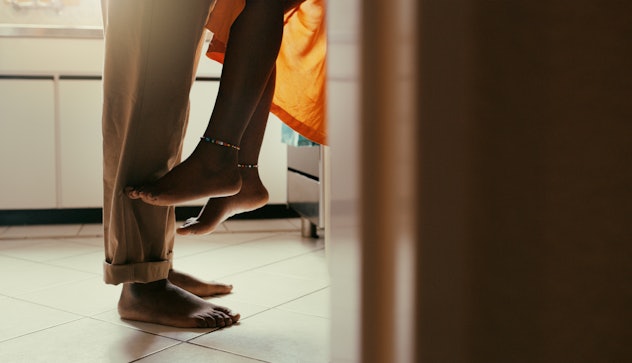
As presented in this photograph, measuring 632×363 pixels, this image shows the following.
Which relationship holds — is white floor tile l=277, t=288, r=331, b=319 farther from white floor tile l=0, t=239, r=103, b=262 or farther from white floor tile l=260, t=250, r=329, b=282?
white floor tile l=0, t=239, r=103, b=262

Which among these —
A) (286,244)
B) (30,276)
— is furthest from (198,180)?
(286,244)

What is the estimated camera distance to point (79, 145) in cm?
281

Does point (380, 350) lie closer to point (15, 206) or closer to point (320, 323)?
→ point (320, 323)

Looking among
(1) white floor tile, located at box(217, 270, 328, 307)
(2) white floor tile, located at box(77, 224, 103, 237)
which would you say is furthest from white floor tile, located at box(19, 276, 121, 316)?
(2) white floor tile, located at box(77, 224, 103, 237)

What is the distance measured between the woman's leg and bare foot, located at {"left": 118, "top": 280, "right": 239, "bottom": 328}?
0.20 meters

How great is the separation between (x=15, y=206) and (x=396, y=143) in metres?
2.93

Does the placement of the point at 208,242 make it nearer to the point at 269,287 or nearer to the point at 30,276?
the point at 30,276

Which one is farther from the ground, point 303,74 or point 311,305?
point 303,74

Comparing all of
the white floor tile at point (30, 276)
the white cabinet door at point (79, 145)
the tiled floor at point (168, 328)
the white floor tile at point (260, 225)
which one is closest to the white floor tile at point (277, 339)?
the tiled floor at point (168, 328)

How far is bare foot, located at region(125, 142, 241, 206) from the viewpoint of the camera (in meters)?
1.03

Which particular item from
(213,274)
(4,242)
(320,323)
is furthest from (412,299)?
(4,242)

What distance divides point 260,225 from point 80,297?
137cm

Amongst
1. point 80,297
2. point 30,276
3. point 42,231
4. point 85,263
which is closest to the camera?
point 80,297

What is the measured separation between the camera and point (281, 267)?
1.74m
